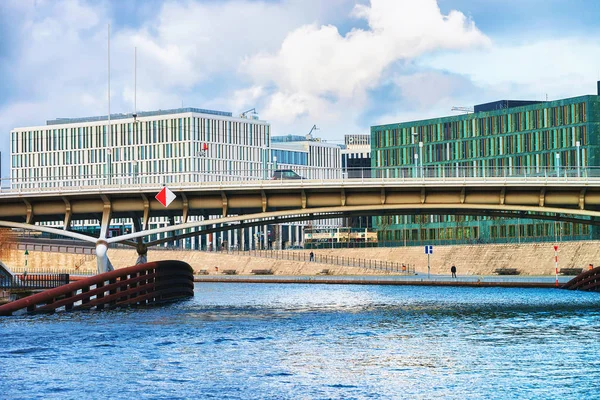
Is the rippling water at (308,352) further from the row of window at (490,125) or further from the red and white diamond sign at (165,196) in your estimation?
the row of window at (490,125)

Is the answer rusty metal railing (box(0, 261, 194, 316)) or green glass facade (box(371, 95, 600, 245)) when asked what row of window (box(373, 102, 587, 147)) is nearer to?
green glass facade (box(371, 95, 600, 245))

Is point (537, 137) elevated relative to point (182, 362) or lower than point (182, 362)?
elevated

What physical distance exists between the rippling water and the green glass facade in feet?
277

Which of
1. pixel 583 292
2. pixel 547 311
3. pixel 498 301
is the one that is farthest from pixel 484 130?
pixel 547 311

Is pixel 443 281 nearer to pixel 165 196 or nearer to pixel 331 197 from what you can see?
pixel 331 197

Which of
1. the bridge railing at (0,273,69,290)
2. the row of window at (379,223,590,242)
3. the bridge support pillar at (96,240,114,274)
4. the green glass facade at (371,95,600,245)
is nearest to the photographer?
the bridge railing at (0,273,69,290)

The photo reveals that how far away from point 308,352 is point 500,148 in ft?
436

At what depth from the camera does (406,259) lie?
16612cm

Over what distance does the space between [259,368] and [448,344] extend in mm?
12072

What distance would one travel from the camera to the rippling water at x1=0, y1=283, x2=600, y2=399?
40.6m

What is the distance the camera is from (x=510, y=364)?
153 feet

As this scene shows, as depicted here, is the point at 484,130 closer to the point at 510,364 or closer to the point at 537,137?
the point at 537,137

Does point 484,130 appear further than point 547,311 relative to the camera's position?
Yes

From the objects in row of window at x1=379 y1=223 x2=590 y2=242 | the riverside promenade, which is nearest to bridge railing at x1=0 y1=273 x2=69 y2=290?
the riverside promenade
